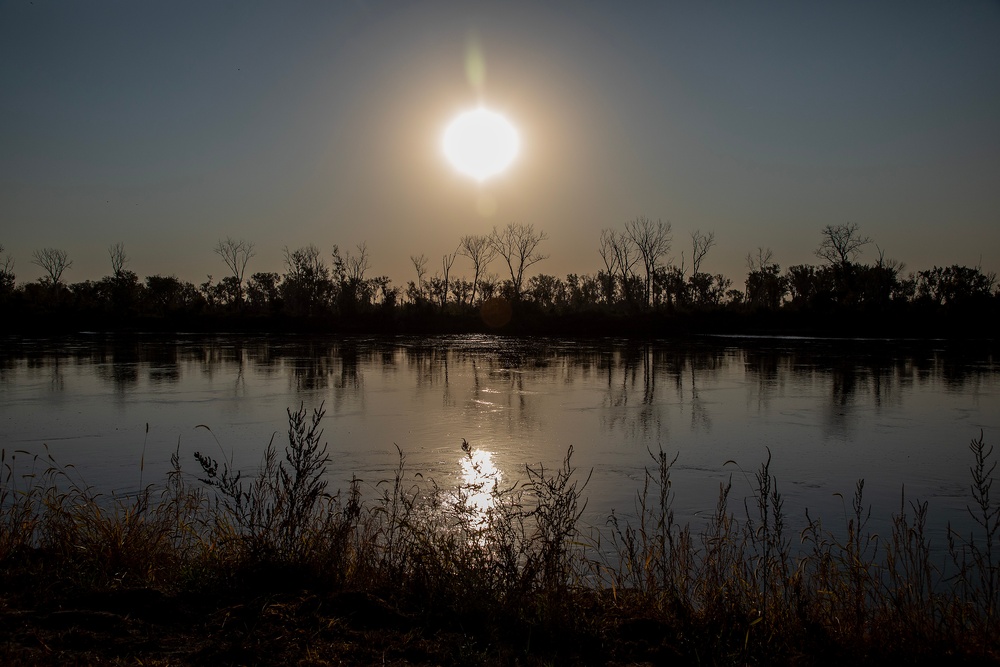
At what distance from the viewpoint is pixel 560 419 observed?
46.2ft

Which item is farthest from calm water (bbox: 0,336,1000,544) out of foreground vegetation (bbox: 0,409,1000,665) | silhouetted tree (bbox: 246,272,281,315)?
silhouetted tree (bbox: 246,272,281,315)

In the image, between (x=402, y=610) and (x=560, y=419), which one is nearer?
(x=402, y=610)

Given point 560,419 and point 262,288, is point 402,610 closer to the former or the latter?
point 560,419

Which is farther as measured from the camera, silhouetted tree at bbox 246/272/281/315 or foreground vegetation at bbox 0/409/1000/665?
silhouetted tree at bbox 246/272/281/315

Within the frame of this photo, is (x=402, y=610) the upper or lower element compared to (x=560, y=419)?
upper

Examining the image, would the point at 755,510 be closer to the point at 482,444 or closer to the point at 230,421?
the point at 482,444

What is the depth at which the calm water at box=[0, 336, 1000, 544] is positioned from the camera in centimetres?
927

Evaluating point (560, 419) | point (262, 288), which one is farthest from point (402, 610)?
point (262, 288)

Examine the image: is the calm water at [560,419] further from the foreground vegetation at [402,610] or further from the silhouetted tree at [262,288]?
the silhouetted tree at [262,288]

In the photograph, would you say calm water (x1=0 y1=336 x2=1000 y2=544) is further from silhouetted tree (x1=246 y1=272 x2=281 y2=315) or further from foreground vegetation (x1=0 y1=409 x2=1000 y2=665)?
silhouetted tree (x1=246 y1=272 x2=281 y2=315)

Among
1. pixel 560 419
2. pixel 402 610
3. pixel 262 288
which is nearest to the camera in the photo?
pixel 402 610

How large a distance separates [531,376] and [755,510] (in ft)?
50.2

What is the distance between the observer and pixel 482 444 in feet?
37.3

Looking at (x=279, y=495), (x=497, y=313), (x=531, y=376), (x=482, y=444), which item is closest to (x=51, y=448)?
(x=482, y=444)
